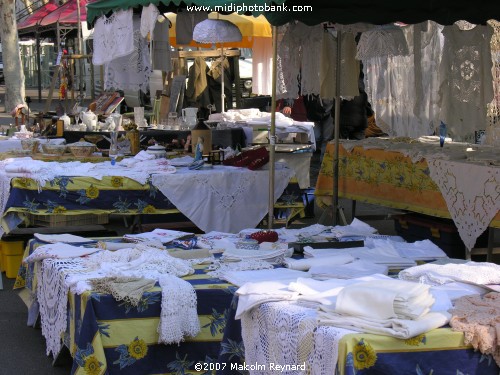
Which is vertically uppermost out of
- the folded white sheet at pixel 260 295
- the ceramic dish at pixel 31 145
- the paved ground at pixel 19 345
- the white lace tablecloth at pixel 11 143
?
the ceramic dish at pixel 31 145

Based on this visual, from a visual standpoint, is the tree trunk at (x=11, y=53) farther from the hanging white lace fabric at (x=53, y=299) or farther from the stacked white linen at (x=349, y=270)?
the stacked white linen at (x=349, y=270)

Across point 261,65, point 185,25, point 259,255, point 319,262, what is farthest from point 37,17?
point 319,262

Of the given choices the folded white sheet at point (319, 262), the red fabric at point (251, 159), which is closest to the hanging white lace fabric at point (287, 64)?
the red fabric at point (251, 159)

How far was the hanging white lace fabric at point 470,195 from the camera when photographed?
7078mm

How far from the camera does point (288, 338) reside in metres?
3.63

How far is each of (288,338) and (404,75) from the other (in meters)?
6.13

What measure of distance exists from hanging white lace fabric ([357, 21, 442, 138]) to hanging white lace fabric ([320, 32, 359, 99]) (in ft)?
0.55

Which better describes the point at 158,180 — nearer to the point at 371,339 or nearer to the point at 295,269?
the point at 295,269

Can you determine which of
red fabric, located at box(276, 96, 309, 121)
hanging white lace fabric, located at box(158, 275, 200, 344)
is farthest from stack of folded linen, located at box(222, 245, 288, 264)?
red fabric, located at box(276, 96, 309, 121)

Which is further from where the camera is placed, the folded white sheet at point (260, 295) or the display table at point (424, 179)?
the display table at point (424, 179)

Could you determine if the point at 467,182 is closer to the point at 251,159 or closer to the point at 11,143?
the point at 251,159

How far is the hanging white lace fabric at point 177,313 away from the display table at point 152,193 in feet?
9.06

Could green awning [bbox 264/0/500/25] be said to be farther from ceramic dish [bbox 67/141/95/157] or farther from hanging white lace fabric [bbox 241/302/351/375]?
hanging white lace fabric [bbox 241/302/351/375]

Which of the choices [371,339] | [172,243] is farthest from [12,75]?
[371,339]
